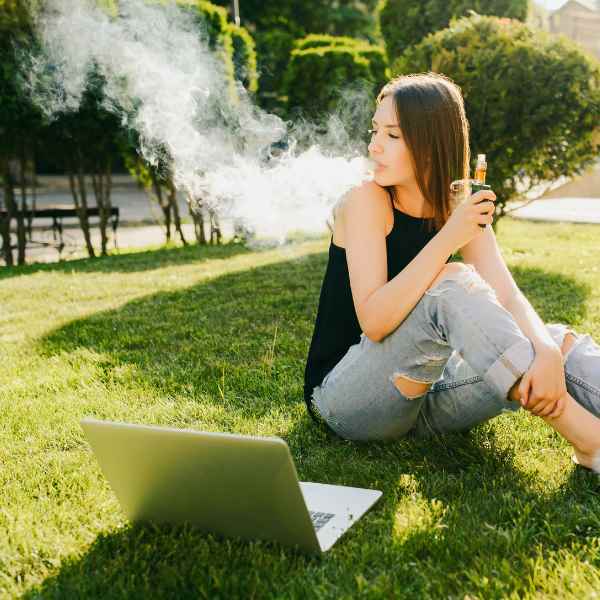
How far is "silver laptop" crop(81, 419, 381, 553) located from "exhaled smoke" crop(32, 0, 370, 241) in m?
4.14

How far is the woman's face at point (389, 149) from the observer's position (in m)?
2.43

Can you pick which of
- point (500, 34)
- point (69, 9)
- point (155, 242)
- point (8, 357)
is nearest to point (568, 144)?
point (500, 34)

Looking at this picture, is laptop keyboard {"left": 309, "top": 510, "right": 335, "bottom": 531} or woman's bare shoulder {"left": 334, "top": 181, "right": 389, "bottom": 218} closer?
laptop keyboard {"left": 309, "top": 510, "right": 335, "bottom": 531}

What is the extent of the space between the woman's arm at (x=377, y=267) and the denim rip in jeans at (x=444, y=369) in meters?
0.04

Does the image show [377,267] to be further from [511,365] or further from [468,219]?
[511,365]

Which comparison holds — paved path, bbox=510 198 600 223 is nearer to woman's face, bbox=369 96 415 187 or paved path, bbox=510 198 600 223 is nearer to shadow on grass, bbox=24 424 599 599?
woman's face, bbox=369 96 415 187

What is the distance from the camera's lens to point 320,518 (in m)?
2.11

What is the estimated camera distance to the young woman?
2.11 meters

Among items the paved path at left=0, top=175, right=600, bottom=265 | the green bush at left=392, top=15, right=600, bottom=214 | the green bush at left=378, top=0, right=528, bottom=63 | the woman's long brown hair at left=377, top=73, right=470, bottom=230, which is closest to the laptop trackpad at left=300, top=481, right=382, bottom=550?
the woman's long brown hair at left=377, top=73, right=470, bottom=230

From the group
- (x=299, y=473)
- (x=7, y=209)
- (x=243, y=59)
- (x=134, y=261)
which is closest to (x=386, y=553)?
(x=299, y=473)

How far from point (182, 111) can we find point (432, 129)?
4754 millimetres

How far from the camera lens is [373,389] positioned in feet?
7.72

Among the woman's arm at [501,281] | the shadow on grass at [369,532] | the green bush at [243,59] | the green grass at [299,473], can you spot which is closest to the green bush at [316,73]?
the green bush at [243,59]

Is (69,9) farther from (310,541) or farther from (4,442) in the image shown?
(310,541)
